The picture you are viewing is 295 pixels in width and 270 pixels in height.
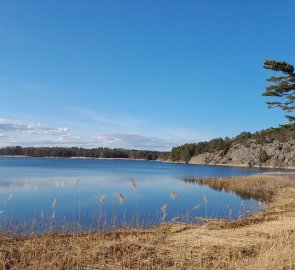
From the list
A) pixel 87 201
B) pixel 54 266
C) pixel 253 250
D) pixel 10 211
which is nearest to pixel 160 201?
pixel 87 201

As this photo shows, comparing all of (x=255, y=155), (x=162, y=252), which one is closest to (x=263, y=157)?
(x=255, y=155)

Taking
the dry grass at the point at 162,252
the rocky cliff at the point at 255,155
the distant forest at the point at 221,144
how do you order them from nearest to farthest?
the dry grass at the point at 162,252, the rocky cliff at the point at 255,155, the distant forest at the point at 221,144

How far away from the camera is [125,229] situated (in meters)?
13.9

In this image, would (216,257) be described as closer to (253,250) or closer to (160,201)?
(253,250)

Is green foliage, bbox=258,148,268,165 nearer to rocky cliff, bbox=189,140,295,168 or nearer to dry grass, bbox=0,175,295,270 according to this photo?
rocky cliff, bbox=189,140,295,168

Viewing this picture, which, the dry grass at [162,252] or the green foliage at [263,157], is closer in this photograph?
the dry grass at [162,252]

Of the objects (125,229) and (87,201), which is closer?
(125,229)

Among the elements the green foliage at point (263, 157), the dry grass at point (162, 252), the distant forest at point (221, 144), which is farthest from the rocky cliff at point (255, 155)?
the dry grass at point (162, 252)

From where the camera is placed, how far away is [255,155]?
154000 mm

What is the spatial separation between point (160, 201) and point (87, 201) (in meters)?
5.52

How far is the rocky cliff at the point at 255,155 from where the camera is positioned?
462ft

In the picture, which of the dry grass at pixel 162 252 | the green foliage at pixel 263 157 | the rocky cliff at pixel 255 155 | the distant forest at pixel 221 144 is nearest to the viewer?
the dry grass at pixel 162 252

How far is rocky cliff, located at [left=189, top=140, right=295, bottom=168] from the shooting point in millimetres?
140750

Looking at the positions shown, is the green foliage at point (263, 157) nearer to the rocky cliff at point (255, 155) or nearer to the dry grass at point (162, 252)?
the rocky cliff at point (255, 155)
